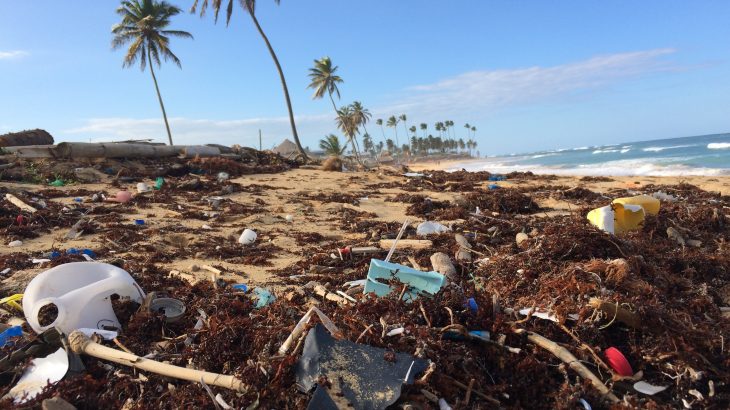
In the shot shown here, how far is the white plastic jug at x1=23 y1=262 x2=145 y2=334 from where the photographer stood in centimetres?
278

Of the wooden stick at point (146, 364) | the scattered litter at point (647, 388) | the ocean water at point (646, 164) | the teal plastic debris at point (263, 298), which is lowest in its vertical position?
the ocean water at point (646, 164)

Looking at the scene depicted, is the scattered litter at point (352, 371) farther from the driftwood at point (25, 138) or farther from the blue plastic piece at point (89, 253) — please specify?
the driftwood at point (25, 138)

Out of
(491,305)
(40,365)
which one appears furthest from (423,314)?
(40,365)

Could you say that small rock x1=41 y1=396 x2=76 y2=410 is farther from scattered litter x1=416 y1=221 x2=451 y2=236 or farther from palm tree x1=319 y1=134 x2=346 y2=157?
palm tree x1=319 y1=134 x2=346 y2=157

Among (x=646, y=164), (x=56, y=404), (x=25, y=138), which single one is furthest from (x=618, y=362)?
(x=646, y=164)

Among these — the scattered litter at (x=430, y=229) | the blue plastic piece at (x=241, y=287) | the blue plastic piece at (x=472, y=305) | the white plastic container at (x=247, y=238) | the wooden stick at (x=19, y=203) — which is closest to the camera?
the blue plastic piece at (x=472, y=305)

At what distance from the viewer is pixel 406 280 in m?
3.30

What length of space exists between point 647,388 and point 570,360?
38cm

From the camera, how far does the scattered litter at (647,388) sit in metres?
2.20

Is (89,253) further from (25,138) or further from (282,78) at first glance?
(282,78)

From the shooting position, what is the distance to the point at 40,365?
2.47 m

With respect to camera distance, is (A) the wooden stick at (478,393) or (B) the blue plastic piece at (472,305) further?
(B) the blue plastic piece at (472,305)

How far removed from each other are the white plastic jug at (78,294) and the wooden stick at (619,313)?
319 centimetres

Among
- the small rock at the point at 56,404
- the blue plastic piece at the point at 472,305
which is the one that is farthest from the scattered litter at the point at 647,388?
the small rock at the point at 56,404
